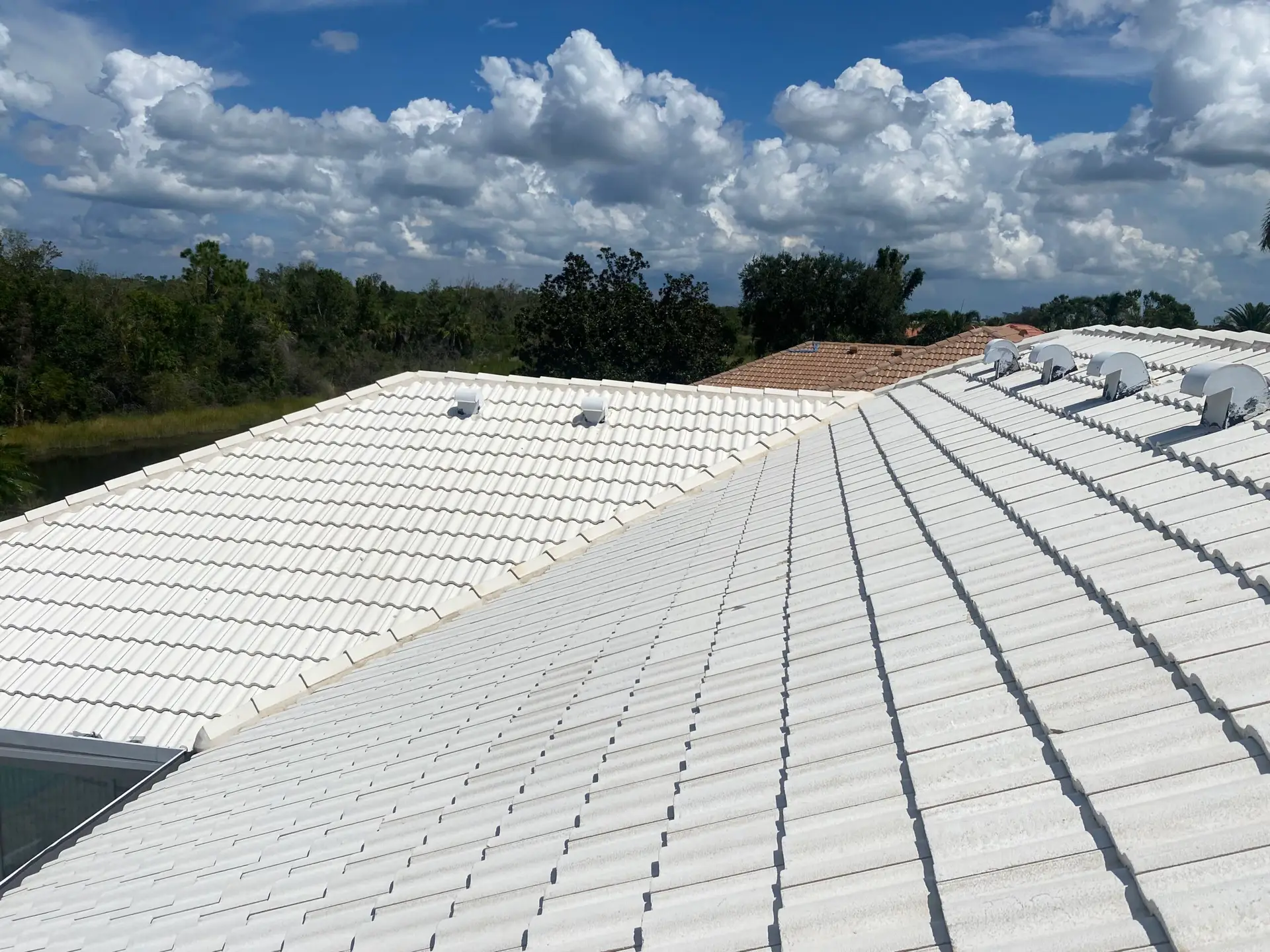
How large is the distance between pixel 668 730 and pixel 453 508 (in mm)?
7107

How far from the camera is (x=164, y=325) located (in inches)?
2117

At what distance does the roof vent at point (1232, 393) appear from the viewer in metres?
5.46

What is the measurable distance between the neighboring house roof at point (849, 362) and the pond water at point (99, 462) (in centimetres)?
2303

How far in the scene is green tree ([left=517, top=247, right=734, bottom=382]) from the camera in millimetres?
40250

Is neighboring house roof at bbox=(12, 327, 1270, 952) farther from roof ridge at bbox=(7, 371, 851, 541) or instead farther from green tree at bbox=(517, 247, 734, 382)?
green tree at bbox=(517, 247, 734, 382)

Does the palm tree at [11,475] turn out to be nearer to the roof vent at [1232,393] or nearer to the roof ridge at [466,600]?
the roof ridge at [466,600]

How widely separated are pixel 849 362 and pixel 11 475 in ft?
78.5

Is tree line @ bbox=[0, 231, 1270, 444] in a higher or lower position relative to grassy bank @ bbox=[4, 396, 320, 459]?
higher

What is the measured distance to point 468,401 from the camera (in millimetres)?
12883

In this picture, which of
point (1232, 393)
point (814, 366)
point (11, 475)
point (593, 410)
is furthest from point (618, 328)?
point (1232, 393)

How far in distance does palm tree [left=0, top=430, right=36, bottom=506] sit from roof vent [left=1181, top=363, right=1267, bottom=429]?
1043 inches

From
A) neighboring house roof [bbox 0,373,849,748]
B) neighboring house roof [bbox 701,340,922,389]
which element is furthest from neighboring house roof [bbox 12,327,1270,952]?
neighboring house roof [bbox 701,340,922,389]

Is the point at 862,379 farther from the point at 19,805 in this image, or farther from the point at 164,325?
the point at 164,325

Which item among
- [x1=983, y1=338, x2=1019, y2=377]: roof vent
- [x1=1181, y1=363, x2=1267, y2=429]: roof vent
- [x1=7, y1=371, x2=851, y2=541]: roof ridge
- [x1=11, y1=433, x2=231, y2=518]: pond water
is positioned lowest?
[x1=11, y1=433, x2=231, y2=518]: pond water
